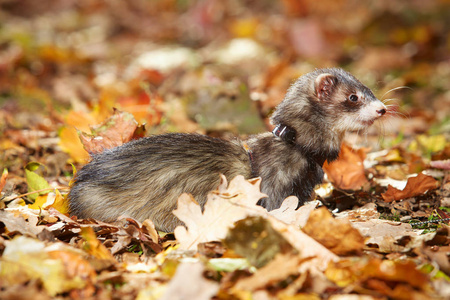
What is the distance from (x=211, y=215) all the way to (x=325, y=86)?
4.12ft

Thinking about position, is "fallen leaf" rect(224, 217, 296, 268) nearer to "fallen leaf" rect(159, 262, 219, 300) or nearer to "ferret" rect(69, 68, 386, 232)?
"fallen leaf" rect(159, 262, 219, 300)

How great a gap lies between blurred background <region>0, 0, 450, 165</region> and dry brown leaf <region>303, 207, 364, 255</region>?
1804 millimetres

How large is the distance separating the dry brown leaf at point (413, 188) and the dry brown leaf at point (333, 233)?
1021 millimetres

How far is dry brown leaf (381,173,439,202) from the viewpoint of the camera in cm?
320

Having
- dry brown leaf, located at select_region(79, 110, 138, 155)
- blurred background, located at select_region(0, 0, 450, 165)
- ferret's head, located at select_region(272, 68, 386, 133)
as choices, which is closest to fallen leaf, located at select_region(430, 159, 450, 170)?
blurred background, located at select_region(0, 0, 450, 165)

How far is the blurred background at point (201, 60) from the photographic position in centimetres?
498

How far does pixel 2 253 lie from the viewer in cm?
236

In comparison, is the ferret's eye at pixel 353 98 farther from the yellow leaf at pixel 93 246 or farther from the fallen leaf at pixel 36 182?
the fallen leaf at pixel 36 182

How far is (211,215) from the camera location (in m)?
2.55

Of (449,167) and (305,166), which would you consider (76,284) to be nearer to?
(305,166)

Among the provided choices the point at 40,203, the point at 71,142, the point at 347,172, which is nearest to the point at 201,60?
the point at 71,142

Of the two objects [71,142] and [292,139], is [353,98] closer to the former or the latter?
[292,139]

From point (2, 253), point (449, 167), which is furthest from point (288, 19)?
point (2, 253)

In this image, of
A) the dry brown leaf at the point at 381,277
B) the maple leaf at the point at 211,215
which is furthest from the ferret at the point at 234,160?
the dry brown leaf at the point at 381,277
